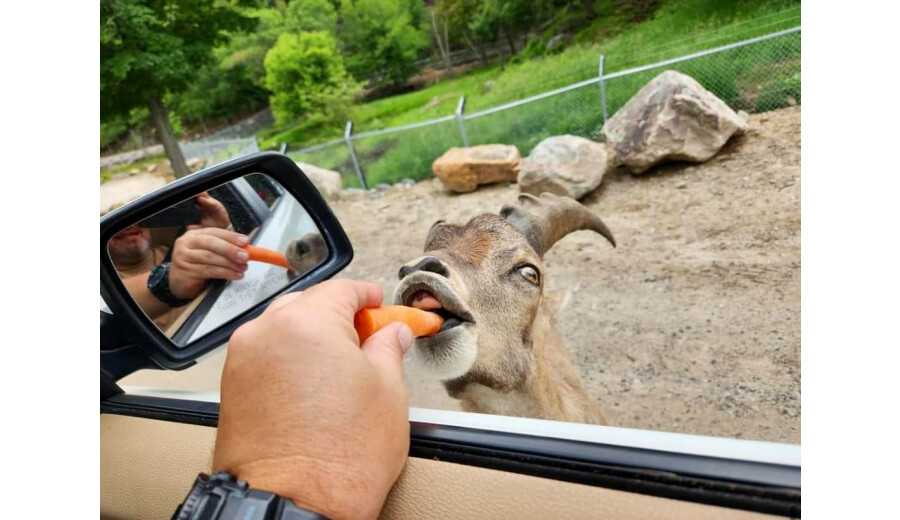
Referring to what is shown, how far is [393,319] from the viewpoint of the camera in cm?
165

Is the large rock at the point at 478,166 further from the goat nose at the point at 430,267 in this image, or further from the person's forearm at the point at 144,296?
the person's forearm at the point at 144,296

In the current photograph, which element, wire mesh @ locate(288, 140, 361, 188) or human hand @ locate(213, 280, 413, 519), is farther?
wire mesh @ locate(288, 140, 361, 188)

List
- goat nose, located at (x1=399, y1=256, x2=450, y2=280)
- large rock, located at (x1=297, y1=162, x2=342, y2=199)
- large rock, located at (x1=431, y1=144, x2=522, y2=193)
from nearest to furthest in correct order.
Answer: goat nose, located at (x1=399, y1=256, x2=450, y2=280)
large rock, located at (x1=431, y1=144, x2=522, y2=193)
large rock, located at (x1=297, y1=162, x2=342, y2=199)

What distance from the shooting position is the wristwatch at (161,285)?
96.4 inches

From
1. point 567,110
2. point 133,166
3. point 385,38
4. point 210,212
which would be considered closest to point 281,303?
point 210,212

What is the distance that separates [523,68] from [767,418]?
21.2 m

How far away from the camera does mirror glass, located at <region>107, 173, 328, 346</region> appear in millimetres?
2457

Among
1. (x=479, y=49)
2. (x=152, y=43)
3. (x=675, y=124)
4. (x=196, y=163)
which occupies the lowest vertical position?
(x=196, y=163)

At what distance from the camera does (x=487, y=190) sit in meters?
11.9

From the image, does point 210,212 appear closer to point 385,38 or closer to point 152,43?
point 152,43

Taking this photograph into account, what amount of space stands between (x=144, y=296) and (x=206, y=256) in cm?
33

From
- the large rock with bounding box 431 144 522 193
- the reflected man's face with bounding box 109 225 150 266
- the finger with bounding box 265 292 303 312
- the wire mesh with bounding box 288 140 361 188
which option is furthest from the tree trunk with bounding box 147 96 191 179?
the finger with bounding box 265 292 303 312

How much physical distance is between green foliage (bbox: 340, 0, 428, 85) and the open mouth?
34132 mm

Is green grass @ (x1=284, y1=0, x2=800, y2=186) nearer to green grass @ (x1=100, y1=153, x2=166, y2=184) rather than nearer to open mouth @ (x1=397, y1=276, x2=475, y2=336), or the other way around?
open mouth @ (x1=397, y1=276, x2=475, y2=336)
